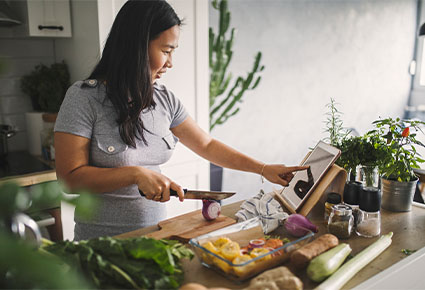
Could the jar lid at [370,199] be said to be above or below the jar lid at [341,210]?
above

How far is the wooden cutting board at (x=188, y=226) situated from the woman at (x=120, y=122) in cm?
14

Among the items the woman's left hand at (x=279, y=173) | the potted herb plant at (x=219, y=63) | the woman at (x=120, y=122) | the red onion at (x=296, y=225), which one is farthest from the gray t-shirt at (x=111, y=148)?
the potted herb plant at (x=219, y=63)

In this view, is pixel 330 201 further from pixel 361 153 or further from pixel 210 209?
pixel 210 209

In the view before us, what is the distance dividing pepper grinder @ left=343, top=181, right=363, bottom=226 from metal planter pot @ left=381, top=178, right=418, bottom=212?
21 cm

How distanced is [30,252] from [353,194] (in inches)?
45.1

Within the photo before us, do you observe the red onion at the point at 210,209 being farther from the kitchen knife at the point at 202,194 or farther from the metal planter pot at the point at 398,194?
the metal planter pot at the point at 398,194

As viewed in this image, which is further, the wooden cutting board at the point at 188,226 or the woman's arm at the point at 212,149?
the woman's arm at the point at 212,149

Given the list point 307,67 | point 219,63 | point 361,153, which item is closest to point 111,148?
point 361,153

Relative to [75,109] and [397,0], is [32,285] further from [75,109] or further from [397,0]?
[397,0]

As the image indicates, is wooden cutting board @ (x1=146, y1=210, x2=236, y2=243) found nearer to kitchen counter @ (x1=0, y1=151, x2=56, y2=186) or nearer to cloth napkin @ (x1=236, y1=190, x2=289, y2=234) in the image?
cloth napkin @ (x1=236, y1=190, x2=289, y2=234)

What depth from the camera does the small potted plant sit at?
1.51 m

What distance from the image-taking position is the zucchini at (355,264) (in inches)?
39.4

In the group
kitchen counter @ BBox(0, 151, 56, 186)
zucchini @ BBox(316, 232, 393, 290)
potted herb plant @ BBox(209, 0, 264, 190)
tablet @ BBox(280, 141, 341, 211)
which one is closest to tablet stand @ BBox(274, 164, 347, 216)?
tablet @ BBox(280, 141, 341, 211)

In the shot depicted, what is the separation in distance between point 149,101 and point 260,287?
2.83ft
